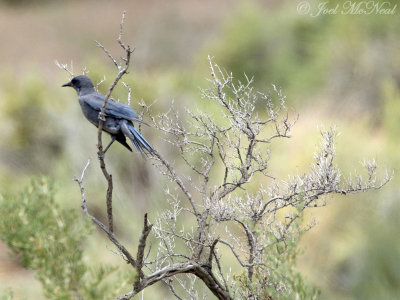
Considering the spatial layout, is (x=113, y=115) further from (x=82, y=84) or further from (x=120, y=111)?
(x=82, y=84)

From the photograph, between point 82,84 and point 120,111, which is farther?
point 82,84

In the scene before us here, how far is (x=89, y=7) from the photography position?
35.3 m

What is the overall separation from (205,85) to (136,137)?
395 inches

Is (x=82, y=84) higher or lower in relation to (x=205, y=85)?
lower

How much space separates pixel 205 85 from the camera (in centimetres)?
1470

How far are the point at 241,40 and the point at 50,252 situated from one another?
19.6 meters

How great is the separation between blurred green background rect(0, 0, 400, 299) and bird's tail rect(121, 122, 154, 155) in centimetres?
61

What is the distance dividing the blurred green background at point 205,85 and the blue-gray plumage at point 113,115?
407 millimetres

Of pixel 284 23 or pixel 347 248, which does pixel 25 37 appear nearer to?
pixel 284 23

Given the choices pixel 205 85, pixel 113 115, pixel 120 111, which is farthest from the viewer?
pixel 205 85

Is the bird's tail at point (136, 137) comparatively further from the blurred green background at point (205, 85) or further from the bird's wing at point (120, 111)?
the blurred green background at point (205, 85)

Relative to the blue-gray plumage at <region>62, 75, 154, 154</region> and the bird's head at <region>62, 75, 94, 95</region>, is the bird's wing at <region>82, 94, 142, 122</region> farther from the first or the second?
the bird's head at <region>62, 75, 94, 95</region>

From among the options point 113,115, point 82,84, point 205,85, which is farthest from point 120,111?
Answer: point 205,85

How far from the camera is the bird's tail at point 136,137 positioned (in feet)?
15.1
